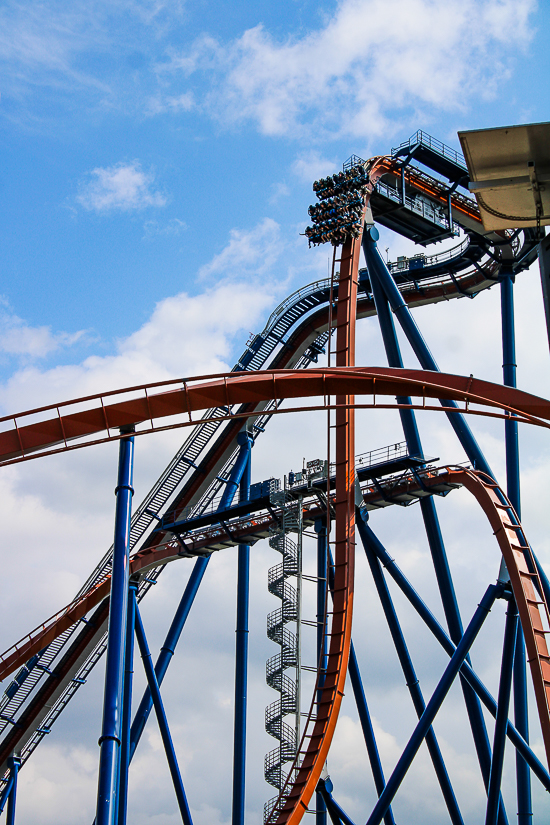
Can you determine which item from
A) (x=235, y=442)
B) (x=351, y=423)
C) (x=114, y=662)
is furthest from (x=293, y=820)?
(x=235, y=442)

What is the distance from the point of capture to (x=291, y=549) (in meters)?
22.3

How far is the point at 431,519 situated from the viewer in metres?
21.0

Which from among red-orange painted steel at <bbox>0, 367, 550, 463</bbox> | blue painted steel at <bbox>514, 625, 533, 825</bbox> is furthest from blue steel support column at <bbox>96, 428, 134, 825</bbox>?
blue painted steel at <bbox>514, 625, 533, 825</bbox>

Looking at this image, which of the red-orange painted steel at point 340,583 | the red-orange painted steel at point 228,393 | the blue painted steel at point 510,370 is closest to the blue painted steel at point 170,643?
the red-orange painted steel at point 340,583

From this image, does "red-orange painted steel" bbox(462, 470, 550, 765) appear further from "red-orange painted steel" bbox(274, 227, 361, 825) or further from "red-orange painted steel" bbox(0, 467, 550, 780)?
"red-orange painted steel" bbox(274, 227, 361, 825)

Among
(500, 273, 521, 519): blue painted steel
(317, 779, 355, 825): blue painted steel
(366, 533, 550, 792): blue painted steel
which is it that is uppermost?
(500, 273, 521, 519): blue painted steel

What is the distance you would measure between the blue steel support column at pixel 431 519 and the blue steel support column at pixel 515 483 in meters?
0.60

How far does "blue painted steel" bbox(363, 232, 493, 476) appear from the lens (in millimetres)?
21406

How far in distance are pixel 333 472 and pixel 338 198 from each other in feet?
20.1

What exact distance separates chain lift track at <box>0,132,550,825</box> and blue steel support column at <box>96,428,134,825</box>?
2.02 metres

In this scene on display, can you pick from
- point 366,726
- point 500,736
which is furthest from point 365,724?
point 500,736

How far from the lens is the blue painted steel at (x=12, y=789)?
2552 centimetres

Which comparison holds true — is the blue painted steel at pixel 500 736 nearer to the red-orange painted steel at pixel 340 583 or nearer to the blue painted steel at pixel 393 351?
the red-orange painted steel at pixel 340 583

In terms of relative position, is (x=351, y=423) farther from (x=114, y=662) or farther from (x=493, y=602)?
(x=114, y=662)
